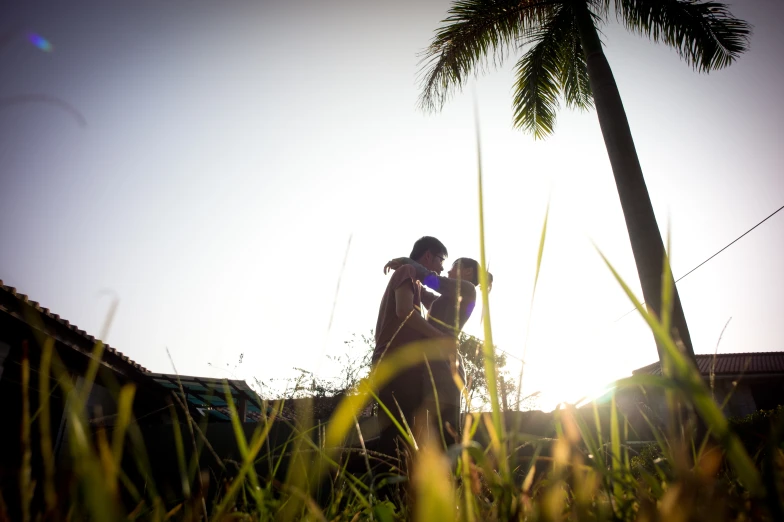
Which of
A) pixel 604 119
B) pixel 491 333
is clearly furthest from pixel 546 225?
Result: pixel 604 119

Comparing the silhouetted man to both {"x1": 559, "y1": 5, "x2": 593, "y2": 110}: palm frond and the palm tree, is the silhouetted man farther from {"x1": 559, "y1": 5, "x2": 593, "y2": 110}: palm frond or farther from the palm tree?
{"x1": 559, "y1": 5, "x2": 593, "y2": 110}: palm frond

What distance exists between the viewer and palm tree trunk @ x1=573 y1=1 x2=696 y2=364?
10.5ft

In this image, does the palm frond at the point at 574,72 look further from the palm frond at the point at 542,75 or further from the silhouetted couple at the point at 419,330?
the silhouetted couple at the point at 419,330

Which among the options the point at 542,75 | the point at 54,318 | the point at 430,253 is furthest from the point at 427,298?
the point at 54,318

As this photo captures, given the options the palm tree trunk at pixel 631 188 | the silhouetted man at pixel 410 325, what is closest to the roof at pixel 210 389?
the silhouetted man at pixel 410 325

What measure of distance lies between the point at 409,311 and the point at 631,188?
2598mm

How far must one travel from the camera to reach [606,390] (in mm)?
462

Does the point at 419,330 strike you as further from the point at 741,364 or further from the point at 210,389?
the point at 741,364

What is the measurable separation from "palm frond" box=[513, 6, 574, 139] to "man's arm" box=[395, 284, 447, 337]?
4.54m

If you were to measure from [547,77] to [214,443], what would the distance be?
7085mm

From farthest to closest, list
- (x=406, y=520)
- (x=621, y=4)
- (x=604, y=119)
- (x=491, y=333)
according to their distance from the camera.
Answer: (x=621, y=4) < (x=604, y=119) < (x=406, y=520) < (x=491, y=333)

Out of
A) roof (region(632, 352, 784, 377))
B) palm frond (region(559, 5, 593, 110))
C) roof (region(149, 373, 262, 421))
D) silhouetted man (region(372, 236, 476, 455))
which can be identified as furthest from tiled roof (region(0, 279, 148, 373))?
roof (region(632, 352, 784, 377))

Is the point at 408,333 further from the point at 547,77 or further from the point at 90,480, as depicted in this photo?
the point at 547,77

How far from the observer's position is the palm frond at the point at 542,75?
552 centimetres
